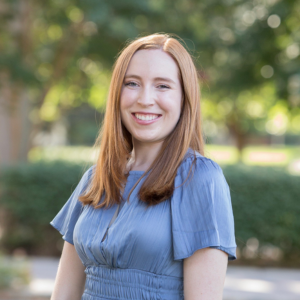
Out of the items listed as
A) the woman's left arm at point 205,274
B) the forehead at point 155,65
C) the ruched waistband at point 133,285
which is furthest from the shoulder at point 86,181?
the woman's left arm at point 205,274

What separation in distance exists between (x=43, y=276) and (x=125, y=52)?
18.3 ft

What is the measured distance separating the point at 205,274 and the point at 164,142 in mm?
562

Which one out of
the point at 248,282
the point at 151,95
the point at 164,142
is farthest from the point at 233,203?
the point at 151,95

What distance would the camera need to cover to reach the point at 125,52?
190 cm

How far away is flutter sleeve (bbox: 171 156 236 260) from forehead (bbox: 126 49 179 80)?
0.39 m

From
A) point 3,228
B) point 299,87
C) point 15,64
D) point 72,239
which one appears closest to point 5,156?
point 3,228

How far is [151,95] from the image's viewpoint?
185cm

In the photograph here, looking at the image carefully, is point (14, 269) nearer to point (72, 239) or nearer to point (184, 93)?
point (72, 239)

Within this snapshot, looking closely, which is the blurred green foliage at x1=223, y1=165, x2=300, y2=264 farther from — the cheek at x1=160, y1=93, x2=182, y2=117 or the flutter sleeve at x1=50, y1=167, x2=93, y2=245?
the cheek at x1=160, y1=93, x2=182, y2=117

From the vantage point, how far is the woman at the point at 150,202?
64.7 inches

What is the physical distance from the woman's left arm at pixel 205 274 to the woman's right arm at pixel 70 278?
0.55m

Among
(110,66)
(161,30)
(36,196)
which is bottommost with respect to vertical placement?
(36,196)

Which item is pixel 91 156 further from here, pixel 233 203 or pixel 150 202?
pixel 233 203

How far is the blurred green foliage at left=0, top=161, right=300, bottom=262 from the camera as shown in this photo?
7586 millimetres
